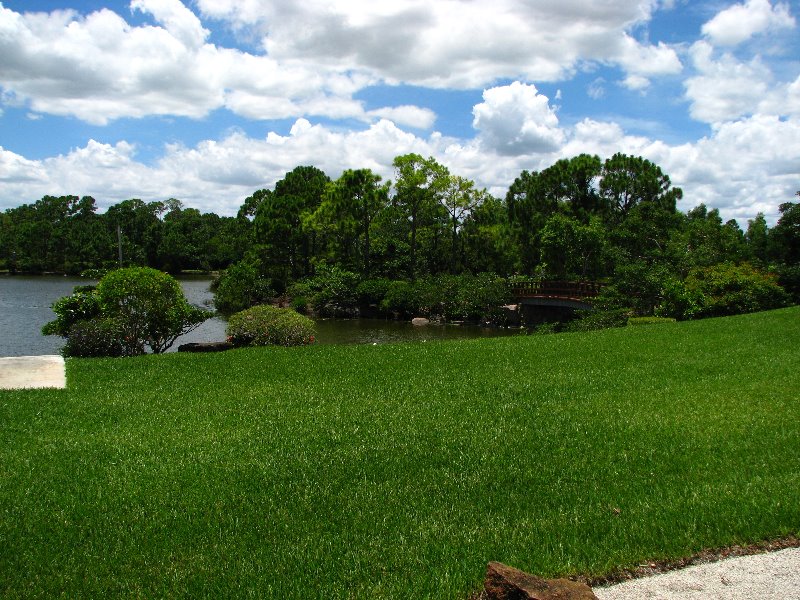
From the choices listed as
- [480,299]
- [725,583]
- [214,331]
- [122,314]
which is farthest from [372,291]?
[725,583]

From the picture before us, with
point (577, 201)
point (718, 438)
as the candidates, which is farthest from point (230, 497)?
point (577, 201)

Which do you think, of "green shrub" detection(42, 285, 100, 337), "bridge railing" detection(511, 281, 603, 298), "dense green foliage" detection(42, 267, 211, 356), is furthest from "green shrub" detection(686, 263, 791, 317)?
"green shrub" detection(42, 285, 100, 337)

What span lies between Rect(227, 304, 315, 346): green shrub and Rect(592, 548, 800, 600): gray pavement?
13.5 m

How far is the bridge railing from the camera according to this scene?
100 feet

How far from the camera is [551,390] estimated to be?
399 inches

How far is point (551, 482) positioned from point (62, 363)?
1041 cm

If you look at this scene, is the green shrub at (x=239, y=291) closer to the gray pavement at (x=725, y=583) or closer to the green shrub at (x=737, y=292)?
the green shrub at (x=737, y=292)

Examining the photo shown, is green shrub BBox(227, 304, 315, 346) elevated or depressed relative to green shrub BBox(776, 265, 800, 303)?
depressed

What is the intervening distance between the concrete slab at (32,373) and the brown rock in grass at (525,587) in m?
9.03

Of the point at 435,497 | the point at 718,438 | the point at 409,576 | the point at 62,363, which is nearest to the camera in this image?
the point at 409,576

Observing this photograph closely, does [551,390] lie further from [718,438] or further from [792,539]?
[792,539]

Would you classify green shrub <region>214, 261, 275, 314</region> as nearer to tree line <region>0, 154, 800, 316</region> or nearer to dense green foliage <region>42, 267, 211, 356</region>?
tree line <region>0, 154, 800, 316</region>

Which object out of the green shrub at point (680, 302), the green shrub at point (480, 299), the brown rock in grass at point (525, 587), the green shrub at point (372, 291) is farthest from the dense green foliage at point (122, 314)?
the green shrub at point (372, 291)

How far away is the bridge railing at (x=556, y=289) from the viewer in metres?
30.6
